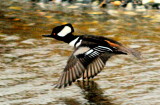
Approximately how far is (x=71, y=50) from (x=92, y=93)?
2530 mm

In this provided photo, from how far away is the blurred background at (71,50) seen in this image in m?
5.80

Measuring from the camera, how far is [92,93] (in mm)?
6004

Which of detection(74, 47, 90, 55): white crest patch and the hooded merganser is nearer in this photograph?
the hooded merganser

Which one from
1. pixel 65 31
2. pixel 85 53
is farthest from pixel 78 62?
pixel 65 31

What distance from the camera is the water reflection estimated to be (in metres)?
5.60

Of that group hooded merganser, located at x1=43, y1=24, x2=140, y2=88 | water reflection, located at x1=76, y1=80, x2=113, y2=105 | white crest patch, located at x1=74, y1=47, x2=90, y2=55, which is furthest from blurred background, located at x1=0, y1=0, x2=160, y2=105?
white crest patch, located at x1=74, y1=47, x2=90, y2=55

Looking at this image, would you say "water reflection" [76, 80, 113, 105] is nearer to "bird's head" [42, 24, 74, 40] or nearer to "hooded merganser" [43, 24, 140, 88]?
"hooded merganser" [43, 24, 140, 88]

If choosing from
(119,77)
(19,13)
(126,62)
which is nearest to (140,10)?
(19,13)

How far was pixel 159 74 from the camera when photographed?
6.71 metres

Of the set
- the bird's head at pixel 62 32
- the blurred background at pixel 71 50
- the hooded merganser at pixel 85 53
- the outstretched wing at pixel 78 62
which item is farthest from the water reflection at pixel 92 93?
the bird's head at pixel 62 32

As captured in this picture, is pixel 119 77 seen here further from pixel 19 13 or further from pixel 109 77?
pixel 19 13

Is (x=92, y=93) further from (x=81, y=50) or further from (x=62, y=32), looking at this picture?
(x=62, y=32)

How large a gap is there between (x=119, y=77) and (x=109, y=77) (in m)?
0.13

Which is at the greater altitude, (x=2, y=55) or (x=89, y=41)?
(x=89, y=41)
